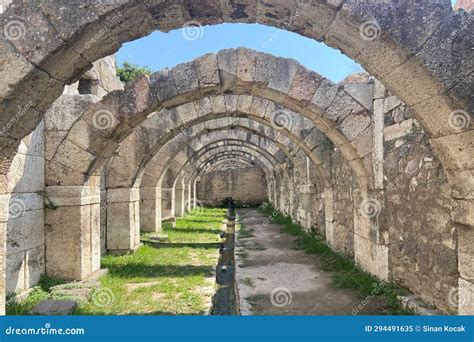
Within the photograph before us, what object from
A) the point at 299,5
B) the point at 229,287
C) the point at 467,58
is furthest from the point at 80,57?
the point at 229,287

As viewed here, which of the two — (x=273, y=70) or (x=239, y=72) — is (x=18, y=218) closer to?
(x=239, y=72)

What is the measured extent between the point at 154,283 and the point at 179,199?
Answer: 33.5ft

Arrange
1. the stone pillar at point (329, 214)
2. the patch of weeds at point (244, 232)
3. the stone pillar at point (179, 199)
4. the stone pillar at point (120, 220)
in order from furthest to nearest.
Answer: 1. the stone pillar at point (179, 199)
2. the patch of weeds at point (244, 232)
3. the stone pillar at point (329, 214)
4. the stone pillar at point (120, 220)

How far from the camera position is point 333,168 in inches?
301

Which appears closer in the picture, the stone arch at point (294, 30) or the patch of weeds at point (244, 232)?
the stone arch at point (294, 30)

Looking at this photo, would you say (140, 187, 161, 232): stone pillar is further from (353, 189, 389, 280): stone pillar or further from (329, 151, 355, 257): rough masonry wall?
(353, 189, 389, 280): stone pillar

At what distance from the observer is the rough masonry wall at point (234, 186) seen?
80.8 ft

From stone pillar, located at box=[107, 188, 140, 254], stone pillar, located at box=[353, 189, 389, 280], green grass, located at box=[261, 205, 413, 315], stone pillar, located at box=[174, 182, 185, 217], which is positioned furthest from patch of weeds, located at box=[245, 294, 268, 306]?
stone pillar, located at box=[174, 182, 185, 217]

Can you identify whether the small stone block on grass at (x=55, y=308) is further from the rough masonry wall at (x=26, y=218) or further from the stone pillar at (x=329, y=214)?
the stone pillar at (x=329, y=214)

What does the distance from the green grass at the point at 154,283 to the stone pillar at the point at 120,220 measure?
0.94 ft

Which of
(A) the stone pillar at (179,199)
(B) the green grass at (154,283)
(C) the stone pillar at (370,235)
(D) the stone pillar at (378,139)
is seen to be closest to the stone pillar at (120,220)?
(B) the green grass at (154,283)

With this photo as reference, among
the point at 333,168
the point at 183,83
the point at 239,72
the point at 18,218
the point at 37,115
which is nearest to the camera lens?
the point at 37,115

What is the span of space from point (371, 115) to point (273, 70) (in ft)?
5.15

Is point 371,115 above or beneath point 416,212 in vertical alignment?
above
